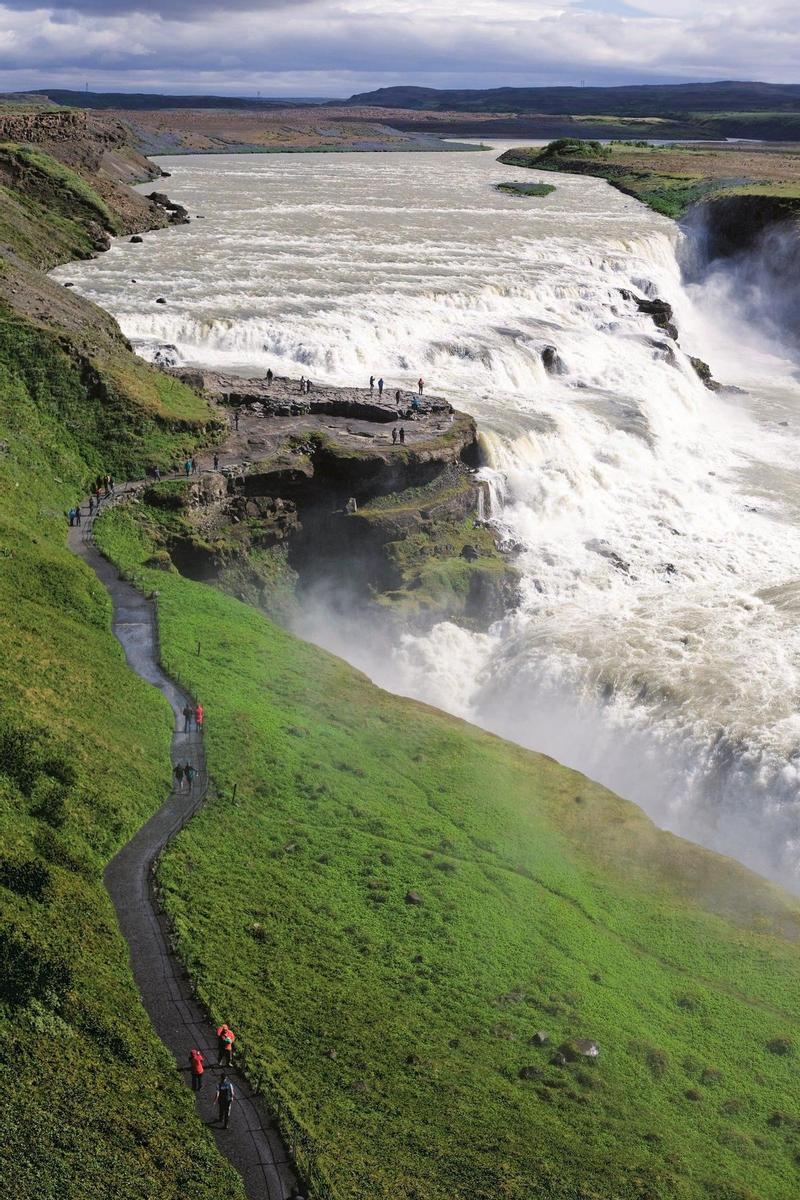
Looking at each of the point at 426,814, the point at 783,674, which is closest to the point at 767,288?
the point at 783,674

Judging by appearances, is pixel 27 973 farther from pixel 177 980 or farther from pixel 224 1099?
pixel 224 1099

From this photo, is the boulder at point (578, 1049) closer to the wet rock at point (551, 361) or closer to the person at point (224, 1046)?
the person at point (224, 1046)

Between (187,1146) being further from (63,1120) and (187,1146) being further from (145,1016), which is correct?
(145,1016)

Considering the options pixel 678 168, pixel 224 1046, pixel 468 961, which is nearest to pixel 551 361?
pixel 468 961

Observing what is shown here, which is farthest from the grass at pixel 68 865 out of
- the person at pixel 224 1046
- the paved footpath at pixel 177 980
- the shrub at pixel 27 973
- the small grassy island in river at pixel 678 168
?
the small grassy island in river at pixel 678 168

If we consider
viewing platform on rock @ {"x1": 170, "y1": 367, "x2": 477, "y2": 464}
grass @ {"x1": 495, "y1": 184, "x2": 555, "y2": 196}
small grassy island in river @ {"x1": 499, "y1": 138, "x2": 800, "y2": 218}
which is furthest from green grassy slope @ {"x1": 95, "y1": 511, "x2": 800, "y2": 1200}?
grass @ {"x1": 495, "y1": 184, "x2": 555, "y2": 196}

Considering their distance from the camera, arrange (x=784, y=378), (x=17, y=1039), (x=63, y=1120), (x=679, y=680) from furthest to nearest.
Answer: (x=784, y=378) → (x=679, y=680) → (x=17, y=1039) → (x=63, y=1120)

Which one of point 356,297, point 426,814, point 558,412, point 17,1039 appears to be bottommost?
point 426,814
